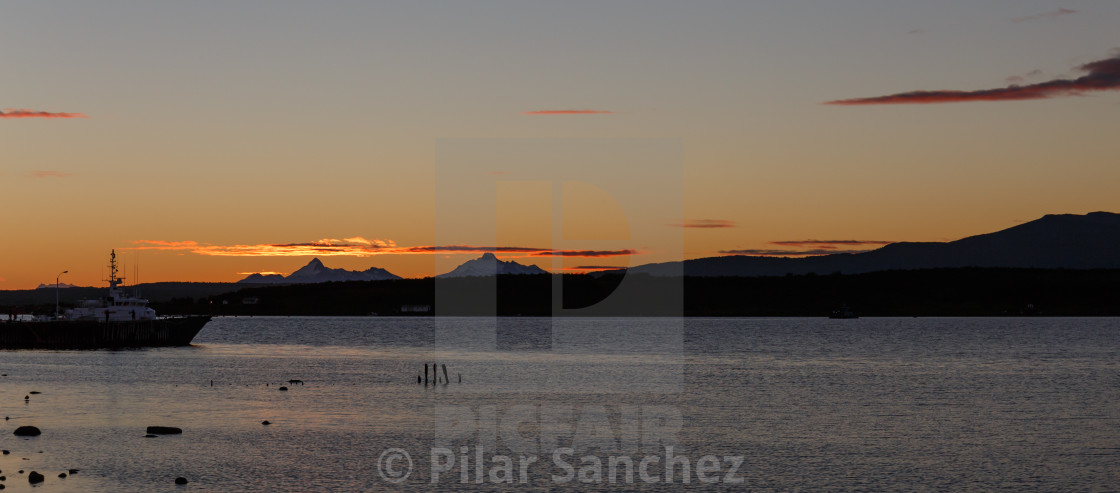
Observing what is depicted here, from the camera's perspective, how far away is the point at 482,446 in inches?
2058

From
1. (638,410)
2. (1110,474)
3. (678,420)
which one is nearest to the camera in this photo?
(1110,474)

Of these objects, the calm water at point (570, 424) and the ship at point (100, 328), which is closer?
the calm water at point (570, 424)

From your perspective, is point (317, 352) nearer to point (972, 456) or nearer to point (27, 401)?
point (27, 401)

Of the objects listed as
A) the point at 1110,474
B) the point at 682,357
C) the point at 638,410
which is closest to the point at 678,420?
the point at 638,410

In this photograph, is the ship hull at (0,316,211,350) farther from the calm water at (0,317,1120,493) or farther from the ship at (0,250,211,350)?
the calm water at (0,317,1120,493)

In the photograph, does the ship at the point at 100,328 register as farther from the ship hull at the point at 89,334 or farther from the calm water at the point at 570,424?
the calm water at the point at 570,424

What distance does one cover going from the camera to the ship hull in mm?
143500

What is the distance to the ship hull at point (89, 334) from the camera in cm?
14350

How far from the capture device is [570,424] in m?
60.5

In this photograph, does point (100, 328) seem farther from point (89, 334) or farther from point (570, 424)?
point (570, 424)

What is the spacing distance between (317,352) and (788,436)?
10754 cm

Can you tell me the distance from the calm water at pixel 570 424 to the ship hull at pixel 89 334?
24153 mm

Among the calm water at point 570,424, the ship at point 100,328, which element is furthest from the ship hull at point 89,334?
the calm water at point 570,424

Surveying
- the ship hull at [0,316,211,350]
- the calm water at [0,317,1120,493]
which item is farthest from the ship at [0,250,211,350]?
the calm water at [0,317,1120,493]
